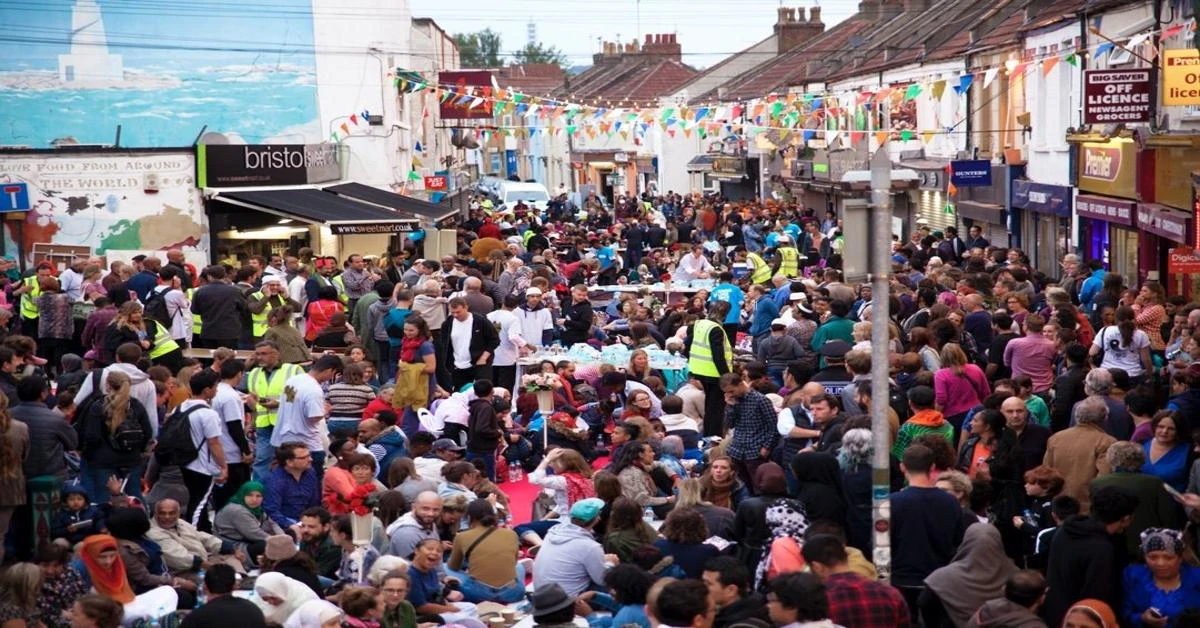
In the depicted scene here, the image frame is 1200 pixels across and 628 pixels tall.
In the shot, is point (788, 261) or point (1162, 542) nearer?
point (1162, 542)

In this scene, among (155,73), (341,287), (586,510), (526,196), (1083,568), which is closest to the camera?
(1083,568)

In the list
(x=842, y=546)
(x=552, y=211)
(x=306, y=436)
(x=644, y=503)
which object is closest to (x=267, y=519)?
(x=306, y=436)

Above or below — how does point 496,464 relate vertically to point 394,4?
below

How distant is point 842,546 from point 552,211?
Answer: 42520 mm

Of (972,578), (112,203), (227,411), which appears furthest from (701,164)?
(972,578)

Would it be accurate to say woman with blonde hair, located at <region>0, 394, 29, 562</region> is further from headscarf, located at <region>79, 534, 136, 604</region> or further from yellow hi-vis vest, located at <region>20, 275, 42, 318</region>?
yellow hi-vis vest, located at <region>20, 275, 42, 318</region>

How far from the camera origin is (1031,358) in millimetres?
14008

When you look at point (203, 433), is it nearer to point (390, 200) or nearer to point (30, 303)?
point (30, 303)

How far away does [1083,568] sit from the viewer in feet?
27.9

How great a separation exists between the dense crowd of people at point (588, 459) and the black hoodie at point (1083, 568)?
0.7 inches

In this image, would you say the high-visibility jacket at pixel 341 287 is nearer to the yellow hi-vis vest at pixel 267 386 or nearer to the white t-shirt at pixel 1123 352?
the yellow hi-vis vest at pixel 267 386

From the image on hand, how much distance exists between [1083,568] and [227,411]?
679cm

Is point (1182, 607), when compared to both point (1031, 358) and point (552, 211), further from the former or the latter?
point (552, 211)

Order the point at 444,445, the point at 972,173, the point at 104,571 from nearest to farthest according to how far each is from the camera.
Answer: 1. the point at 104,571
2. the point at 444,445
3. the point at 972,173
